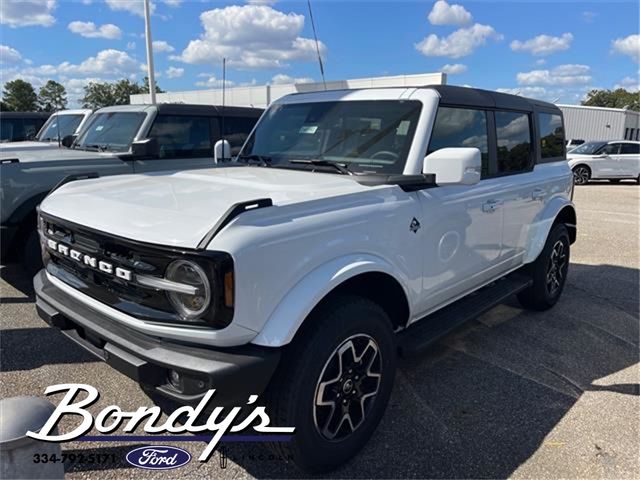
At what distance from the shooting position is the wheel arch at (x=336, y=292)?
2.09m

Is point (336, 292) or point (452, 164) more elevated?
point (452, 164)

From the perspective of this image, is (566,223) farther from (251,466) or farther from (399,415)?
(251,466)

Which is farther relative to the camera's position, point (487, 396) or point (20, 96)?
point (20, 96)

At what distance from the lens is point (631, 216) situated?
11.0 metres

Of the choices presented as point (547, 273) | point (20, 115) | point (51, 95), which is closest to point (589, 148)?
point (547, 273)

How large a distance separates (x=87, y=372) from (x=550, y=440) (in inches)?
121

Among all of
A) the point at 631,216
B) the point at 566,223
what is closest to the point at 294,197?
the point at 566,223

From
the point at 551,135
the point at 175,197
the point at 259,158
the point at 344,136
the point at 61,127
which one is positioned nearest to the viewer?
the point at 175,197

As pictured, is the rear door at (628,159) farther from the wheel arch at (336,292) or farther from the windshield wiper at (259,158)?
the wheel arch at (336,292)

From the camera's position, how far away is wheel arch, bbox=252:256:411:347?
6.86 ft

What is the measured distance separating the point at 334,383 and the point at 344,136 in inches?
67.0

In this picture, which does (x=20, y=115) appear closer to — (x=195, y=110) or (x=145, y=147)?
(x=195, y=110)

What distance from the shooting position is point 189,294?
2.02 m

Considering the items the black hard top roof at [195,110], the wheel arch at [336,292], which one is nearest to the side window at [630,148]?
the black hard top roof at [195,110]
